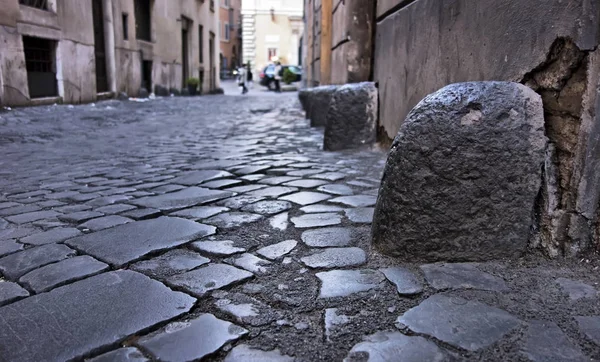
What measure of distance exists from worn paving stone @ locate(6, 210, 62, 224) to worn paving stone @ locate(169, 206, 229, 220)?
0.67m

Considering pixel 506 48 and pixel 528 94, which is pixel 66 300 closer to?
pixel 528 94

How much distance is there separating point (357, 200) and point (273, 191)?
1.89 feet

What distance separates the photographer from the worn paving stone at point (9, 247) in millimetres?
2043

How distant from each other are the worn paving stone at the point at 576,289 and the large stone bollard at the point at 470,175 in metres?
0.21

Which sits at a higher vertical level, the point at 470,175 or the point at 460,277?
the point at 470,175

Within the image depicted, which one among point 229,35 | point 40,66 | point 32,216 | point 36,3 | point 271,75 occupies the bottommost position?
point 32,216

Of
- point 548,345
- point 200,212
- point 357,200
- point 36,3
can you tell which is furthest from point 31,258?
point 36,3

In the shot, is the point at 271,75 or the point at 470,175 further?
the point at 271,75

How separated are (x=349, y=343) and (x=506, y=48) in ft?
4.98

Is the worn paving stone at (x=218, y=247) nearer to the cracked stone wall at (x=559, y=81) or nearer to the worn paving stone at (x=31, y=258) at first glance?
the worn paving stone at (x=31, y=258)

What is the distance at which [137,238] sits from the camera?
→ 219cm

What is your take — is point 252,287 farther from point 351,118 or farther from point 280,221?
point 351,118

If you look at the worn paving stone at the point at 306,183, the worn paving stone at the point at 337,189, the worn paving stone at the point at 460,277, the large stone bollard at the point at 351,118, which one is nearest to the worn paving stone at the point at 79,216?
the worn paving stone at the point at 306,183

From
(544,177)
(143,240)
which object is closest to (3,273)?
(143,240)
